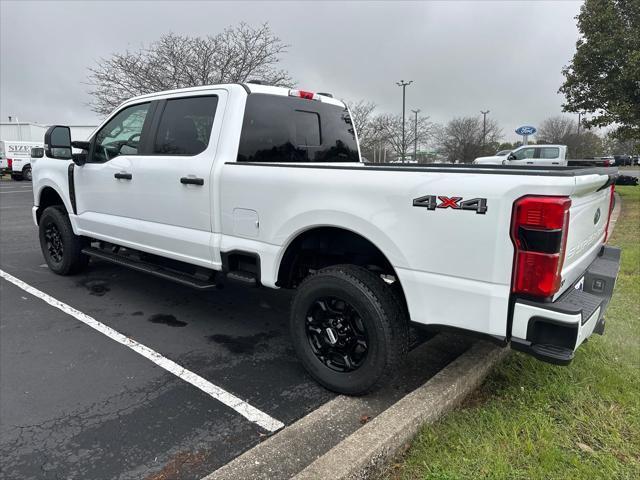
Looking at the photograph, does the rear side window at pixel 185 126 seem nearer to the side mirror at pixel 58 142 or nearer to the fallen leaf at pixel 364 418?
the side mirror at pixel 58 142

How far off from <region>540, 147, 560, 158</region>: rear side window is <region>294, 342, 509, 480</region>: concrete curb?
949 inches

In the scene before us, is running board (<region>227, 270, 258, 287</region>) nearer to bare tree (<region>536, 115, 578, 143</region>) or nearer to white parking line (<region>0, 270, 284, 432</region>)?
white parking line (<region>0, 270, 284, 432</region>)

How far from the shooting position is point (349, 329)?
115 inches

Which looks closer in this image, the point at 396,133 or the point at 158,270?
the point at 158,270

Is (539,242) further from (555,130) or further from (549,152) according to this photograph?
(555,130)

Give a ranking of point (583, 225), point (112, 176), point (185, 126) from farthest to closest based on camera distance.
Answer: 1. point (112, 176)
2. point (185, 126)
3. point (583, 225)

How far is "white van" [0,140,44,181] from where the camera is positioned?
27750 mm

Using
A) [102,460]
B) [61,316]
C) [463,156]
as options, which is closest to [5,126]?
[463,156]

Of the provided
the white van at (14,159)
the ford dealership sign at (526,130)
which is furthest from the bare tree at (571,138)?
the white van at (14,159)

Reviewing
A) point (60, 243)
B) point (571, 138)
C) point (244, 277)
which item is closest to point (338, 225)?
point (244, 277)

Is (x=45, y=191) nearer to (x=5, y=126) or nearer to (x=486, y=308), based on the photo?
(x=486, y=308)

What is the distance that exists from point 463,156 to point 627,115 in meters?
31.6

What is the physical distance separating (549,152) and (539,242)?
83.0ft

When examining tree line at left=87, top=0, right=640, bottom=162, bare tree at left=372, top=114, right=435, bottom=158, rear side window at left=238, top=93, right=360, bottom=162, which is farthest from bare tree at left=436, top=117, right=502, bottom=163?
rear side window at left=238, top=93, right=360, bottom=162
